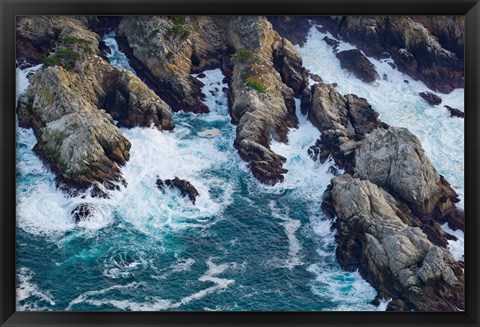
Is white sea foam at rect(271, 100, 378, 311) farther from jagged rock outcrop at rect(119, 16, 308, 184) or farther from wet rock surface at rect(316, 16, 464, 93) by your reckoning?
wet rock surface at rect(316, 16, 464, 93)

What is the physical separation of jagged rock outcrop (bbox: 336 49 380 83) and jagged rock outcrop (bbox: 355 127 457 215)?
594cm

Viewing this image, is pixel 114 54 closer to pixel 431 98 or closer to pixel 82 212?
pixel 82 212

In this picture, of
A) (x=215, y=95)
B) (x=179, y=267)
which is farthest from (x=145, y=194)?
(x=215, y=95)

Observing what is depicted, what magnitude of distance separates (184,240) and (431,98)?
13.4m

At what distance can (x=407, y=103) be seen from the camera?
28125mm

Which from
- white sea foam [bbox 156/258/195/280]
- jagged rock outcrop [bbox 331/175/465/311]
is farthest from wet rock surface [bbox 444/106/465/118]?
white sea foam [bbox 156/258/195/280]


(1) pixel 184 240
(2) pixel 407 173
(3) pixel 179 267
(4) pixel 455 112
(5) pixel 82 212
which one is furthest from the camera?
(4) pixel 455 112

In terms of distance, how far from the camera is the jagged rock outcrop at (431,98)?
91.5ft

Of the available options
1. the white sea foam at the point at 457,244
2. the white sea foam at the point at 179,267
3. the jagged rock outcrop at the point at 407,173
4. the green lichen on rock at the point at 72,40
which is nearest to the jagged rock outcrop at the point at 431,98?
the jagged rock outcrop at the point at 407,173
